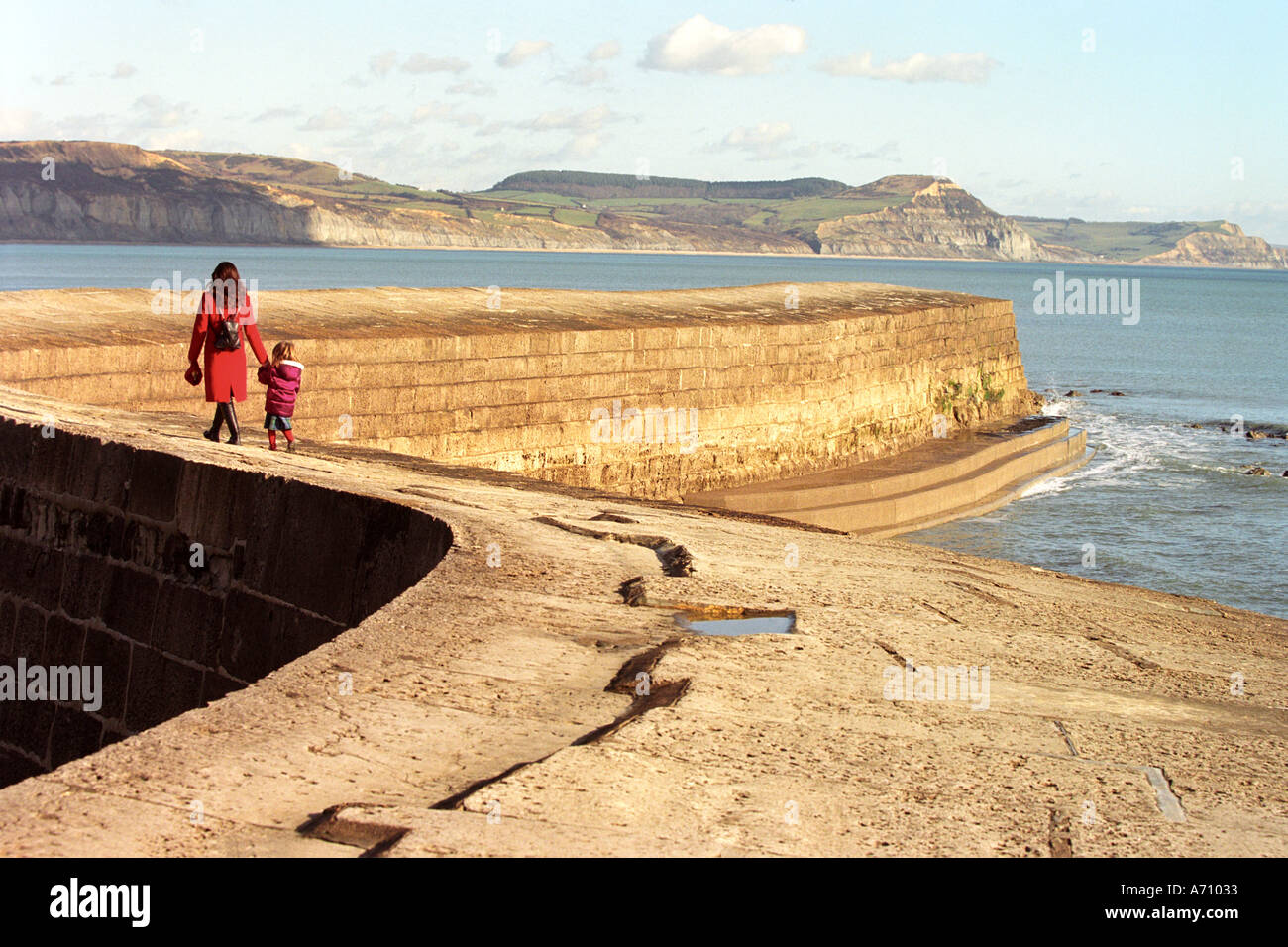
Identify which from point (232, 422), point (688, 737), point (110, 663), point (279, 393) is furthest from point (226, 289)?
point (688, 737)

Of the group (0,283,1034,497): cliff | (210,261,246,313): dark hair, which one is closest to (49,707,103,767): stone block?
(210,261,246,313): dark hair

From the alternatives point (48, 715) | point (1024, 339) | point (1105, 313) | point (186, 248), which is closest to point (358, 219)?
point (186, 248)

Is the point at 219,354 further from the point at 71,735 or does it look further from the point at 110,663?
the point at 71,735

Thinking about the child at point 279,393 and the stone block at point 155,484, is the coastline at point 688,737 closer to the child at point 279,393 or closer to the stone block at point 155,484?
the stone block at point 155,484

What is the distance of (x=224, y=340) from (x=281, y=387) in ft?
2.42

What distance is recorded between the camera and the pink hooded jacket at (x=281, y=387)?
9.94m

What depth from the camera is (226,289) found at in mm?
9133

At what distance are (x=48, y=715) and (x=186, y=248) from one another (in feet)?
596

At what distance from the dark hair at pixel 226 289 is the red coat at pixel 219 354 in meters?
0.05

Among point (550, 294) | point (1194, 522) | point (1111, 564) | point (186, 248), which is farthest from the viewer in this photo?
point (186, 248)

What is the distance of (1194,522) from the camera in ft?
77.3

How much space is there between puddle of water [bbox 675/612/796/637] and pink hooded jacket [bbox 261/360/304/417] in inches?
203

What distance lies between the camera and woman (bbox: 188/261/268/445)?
9.14m
